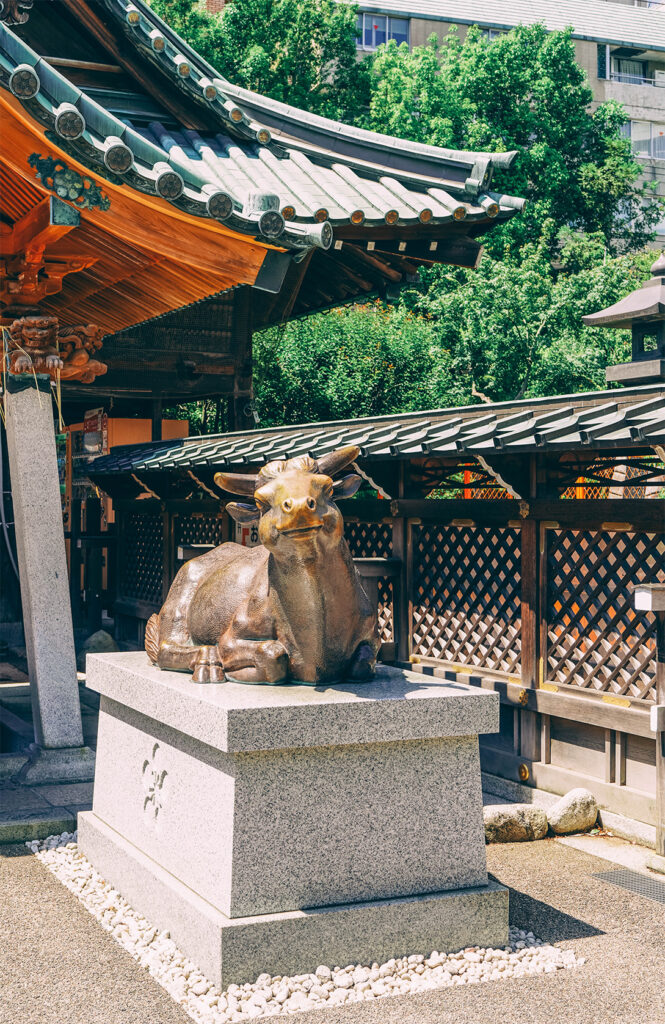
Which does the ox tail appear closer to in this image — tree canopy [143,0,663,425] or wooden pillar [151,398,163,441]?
wooden pillar [151,398,163,441]

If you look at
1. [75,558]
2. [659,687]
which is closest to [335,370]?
[75,558]

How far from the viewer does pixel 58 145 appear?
6.27 meters

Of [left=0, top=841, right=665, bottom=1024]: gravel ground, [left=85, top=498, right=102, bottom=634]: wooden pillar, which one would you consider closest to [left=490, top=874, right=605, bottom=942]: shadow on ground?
[left=0, top=841, right=665, bottom=1024]: gravel ground

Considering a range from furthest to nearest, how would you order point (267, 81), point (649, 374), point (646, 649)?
point (267, 81) < point (649, 374) < point (646, 649)

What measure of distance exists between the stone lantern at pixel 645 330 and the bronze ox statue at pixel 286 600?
3667 mm

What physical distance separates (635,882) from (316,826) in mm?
2406

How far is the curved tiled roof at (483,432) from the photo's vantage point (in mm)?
6188

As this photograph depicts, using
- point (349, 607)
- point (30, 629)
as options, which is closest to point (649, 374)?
point (349, 607)

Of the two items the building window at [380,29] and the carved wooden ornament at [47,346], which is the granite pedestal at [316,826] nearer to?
the carved wooden ornament at [47,346]

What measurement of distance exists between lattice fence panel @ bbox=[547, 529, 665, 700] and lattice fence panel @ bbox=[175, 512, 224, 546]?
5453 millimetres

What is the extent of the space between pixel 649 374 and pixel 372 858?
15.2 feet

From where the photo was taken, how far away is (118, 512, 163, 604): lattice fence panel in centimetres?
1430

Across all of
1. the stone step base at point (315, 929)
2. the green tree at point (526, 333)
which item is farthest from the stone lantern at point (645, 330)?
the green tree at point (526, 333)

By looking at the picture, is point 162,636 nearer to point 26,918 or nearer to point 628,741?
point 26,918
